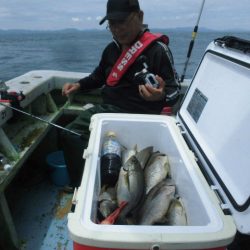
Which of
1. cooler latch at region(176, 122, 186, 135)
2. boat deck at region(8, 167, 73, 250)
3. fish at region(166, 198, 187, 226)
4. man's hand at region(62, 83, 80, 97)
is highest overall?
cooler latch at region(176, 122, 186, 135)

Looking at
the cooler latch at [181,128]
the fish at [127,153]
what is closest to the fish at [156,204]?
the fish at [127,153]

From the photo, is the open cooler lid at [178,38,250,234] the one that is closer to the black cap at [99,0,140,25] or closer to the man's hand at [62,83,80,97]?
the black cap at [99,0,140,25]

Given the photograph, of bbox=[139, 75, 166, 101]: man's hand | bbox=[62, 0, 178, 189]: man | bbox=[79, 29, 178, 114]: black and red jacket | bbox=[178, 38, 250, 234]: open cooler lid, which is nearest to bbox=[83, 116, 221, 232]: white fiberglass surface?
bbox=[178, 38, 250, 234]: open cooler lid

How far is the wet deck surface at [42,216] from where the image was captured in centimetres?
244

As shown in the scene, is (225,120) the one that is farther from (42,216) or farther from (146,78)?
(42,216)

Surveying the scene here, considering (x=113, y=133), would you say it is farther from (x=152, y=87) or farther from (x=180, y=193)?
(x=180, y=193)

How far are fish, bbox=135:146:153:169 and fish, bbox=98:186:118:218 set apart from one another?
0.32 meters

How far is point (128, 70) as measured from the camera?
9.07 feet

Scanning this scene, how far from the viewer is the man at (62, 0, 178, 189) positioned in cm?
258

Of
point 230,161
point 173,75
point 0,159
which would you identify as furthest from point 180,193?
point 0,159

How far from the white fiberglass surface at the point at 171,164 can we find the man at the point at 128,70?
35cm

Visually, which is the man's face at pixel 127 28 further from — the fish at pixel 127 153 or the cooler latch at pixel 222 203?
the cooler latch at pixel 222 203

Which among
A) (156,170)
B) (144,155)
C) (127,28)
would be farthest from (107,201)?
(127,28)

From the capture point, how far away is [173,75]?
8.61 ft
